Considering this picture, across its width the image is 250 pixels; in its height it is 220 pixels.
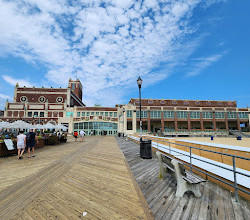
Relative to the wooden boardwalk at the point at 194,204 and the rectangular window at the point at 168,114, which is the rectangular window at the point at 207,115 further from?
the wooden boardwalk at the point at 194,204

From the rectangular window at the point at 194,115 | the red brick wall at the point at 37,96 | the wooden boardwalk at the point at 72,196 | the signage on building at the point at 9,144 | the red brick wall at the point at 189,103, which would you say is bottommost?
the wooden boardwalk at the point at 72,196

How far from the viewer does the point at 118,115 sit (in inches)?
1752

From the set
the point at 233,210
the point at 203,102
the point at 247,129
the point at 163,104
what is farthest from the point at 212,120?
the point at 233,210

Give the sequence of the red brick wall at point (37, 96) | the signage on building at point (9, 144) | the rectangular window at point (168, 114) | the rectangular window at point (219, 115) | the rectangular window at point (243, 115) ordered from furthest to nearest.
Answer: the red brick wall at point (37, 96), the rectangular window at point (243, 115), the rectangular window at point (219, 115), the rectangular window at point (168, 114), the signage on building at point (9, 144)

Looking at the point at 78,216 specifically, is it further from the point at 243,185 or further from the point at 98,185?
the point at 243,185

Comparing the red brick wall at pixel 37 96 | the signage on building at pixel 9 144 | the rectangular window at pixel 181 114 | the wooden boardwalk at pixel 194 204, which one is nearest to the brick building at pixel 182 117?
the rectangular window at pixel 181 114

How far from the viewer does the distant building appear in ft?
140

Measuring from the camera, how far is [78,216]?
8.75ft

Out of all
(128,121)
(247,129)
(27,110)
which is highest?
(27,110)

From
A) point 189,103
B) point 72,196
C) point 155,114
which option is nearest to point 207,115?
point 189,103

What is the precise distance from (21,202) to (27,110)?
52.0 meters

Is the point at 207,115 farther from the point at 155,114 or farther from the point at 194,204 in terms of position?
the point at 194,204

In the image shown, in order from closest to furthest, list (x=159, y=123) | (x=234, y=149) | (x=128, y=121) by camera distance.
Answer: (x=234, y=149)
(x=128, y=121)
(x=159, y=123)

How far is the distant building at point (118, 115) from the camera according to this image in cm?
4278
